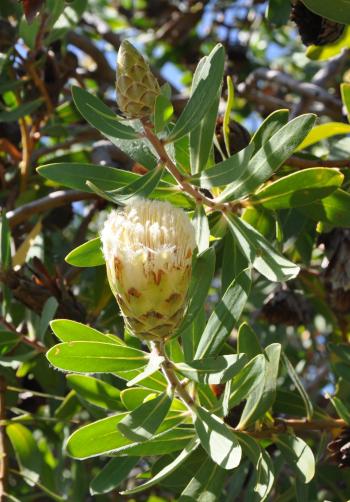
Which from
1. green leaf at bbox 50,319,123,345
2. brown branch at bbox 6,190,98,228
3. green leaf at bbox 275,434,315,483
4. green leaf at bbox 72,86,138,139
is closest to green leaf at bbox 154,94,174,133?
green leaf at bbox 72,86,138,139

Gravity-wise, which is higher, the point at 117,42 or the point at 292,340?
the point at 117,42

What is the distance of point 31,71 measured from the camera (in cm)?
250

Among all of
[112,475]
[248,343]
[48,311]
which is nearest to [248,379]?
[248,343]

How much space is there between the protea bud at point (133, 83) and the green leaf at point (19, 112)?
1.05 meters

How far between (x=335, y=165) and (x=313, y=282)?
0.72m

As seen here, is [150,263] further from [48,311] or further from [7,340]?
[7,340]

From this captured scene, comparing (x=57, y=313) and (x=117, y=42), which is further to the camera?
(x=117, y=42)

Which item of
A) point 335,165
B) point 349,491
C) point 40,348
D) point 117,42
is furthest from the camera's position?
point 117,42

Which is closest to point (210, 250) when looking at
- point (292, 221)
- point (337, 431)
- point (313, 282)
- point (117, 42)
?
point (292, 221)

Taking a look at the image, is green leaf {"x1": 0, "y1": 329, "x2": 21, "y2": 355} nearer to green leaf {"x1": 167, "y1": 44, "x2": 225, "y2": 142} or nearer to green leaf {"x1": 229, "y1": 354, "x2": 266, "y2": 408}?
green leaf {"x1": 229, "y1": 354, "x2": 266, "y2": 408}

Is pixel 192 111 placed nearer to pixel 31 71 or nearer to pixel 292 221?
pixel 292 221

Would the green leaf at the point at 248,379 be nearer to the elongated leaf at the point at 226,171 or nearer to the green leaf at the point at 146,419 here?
the green leaf at the point at 146,419

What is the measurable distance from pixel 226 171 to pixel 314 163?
477 mm

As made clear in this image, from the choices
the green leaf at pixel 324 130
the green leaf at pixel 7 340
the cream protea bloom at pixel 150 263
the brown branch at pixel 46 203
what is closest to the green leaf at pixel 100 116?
the cream protea bloom at pixel 150 263
